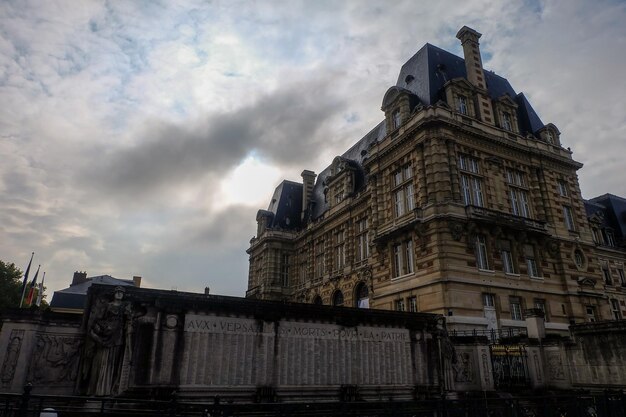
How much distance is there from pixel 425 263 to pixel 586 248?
565 inches

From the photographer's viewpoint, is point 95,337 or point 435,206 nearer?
point 95,337

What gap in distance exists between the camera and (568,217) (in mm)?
30656

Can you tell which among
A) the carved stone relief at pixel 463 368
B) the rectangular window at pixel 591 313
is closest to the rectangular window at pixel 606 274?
the rectangular window at pixel 591 313

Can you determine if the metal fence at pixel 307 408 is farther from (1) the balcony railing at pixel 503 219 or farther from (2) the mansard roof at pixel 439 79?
(2) the mansard roof at pixel 439 79

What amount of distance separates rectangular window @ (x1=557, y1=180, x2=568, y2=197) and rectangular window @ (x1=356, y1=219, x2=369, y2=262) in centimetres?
1537

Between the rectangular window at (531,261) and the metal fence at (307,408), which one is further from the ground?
the rectangular window at (531,261)

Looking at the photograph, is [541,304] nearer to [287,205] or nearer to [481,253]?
[481,253]

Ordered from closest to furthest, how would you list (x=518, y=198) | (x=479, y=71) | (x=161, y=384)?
(x=161, y=384) < (x=518, y=198) < (x=479, y=71)

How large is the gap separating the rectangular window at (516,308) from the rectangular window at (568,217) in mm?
8897

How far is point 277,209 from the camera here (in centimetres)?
5103

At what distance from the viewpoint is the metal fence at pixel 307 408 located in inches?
270

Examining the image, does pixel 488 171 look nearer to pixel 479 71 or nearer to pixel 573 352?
pixel 479 71

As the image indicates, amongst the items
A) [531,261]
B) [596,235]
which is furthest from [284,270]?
[596,235]

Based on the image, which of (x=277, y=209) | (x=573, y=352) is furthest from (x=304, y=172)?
(x=573, y=352)
